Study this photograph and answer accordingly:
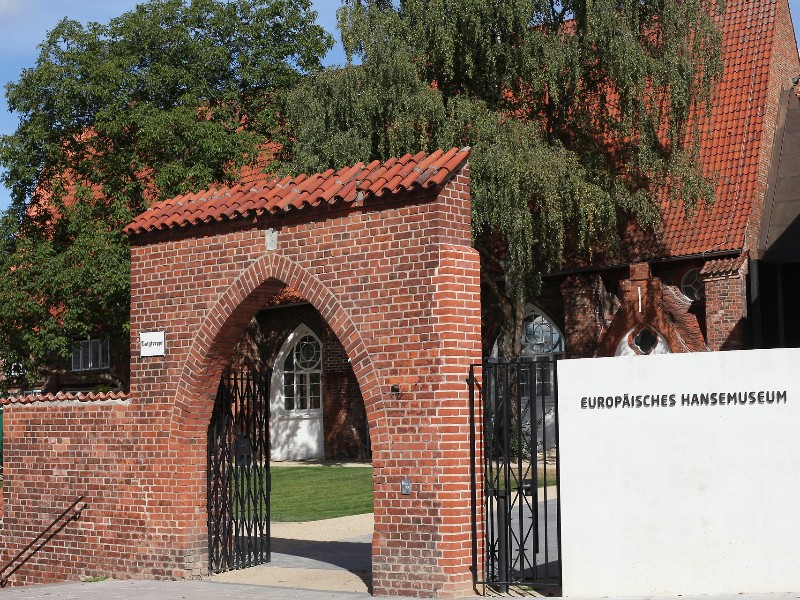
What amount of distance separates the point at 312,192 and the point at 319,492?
12.2m

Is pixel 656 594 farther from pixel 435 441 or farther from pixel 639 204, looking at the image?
pixel 639 204

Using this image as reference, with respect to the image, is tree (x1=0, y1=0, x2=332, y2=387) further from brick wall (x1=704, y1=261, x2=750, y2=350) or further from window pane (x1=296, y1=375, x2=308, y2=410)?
brick wall (x1=704, y1=261, x2=750, y2=350)

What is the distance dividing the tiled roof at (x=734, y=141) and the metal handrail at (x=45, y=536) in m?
15.7

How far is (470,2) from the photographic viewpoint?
2298cm

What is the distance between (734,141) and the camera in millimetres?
25750

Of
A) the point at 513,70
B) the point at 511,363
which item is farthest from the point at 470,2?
the point at 511,363

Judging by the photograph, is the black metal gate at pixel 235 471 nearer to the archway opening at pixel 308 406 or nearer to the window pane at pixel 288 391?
the archway opening at pixel 308 406

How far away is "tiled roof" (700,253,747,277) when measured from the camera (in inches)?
926

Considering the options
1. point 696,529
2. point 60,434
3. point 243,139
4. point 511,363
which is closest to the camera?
point 696,529

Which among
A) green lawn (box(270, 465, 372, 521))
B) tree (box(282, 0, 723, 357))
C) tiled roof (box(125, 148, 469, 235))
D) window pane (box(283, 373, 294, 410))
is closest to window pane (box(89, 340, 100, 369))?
window pane (box(283, 373, 294, 410))

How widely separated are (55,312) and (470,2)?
13729mm

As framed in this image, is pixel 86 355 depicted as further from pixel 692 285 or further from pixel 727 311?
pixel 727 311

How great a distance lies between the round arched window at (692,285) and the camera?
81.7 ft

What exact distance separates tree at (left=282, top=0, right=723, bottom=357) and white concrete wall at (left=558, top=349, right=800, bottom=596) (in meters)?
13.0
